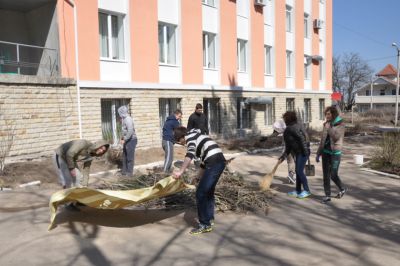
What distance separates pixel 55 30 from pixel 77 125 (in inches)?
118

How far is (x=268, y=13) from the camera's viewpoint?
2184 centimetres

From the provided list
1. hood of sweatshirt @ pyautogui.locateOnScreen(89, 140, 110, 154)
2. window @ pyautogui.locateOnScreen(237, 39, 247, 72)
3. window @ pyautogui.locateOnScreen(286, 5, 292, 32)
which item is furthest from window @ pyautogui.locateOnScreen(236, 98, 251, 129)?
hood of sweatshirt @ pyautogui.locateOnScreen(89, 140, 110, 154)

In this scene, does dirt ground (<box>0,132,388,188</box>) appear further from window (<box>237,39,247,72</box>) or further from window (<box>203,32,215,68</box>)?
window (<box>237,39,247,72</box>)

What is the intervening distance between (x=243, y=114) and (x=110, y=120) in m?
8.65

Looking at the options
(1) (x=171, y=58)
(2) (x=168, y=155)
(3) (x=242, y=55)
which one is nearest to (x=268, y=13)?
(3) (x=242, y=55)

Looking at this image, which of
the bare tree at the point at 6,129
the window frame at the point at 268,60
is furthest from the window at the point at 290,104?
the bare tree at the point at 6,129

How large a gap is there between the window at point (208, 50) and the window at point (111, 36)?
487 centimetres

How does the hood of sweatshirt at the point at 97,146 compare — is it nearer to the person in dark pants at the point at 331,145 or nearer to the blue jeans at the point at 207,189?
the blue jeans at the point at 207,189

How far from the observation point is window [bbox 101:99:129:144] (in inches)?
518

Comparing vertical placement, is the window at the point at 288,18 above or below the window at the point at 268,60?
above

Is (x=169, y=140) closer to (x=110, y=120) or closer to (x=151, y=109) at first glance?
(x=110, y=120)

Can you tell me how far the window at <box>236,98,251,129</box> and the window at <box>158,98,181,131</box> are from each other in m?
4.64

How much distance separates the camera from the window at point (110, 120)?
43.1 ft

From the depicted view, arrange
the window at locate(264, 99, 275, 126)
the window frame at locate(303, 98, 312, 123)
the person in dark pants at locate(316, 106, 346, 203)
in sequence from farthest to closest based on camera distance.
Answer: the window frame at locate(303, 98, 312, 123) < the window at locate(264, 99, 275, 126) < the person in dark pants at locate(316, 106, 346, 203)
